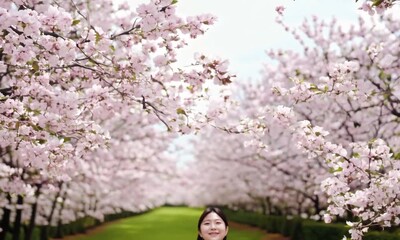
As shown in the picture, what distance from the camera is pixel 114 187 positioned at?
25.3 metres

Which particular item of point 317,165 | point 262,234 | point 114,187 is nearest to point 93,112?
point 317,165

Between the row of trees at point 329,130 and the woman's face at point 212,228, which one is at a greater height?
the row of trees at point 329,130

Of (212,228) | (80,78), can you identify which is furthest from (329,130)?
(212,228)

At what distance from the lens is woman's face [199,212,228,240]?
500cm

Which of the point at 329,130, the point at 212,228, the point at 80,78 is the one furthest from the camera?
the point at 329,130

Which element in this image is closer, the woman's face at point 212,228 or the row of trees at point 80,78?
the woman's face at point 212,228

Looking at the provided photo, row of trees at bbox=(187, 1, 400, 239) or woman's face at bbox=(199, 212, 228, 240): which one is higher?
row of trees at bbox=(187, 1, 400, 239)

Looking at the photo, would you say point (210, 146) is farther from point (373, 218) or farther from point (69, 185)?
point (373, 218)

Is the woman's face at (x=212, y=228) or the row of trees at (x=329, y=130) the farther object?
the row of trees at (x=329, y=130)

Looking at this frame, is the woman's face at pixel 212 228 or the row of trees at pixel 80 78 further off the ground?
the row of trees at pixel 80 78

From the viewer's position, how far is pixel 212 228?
502cm

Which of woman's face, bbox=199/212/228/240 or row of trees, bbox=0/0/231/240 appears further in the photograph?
row of trees, bbox=0/0/231/240

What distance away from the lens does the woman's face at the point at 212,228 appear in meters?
5.00

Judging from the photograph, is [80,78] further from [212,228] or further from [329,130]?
[329,130]
